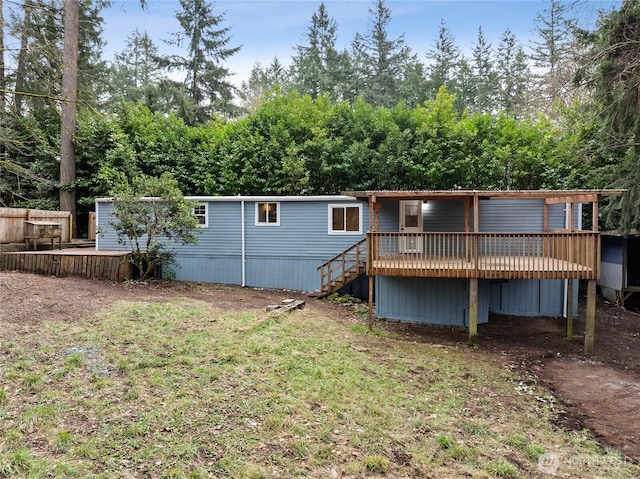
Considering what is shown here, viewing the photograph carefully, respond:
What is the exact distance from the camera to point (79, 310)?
8.09m

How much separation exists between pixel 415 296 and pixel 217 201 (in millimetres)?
7512

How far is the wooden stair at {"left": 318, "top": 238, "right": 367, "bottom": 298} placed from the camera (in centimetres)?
1242

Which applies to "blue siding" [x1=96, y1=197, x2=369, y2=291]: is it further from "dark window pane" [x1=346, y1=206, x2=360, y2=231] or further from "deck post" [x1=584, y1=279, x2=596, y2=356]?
"deck post" [x1=584, y1=279, x2=596, y2=356]

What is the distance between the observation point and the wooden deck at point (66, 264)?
1168 cm

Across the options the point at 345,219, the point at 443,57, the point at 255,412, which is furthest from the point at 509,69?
the point at 255,412

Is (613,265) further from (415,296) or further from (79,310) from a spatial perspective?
(79,310)

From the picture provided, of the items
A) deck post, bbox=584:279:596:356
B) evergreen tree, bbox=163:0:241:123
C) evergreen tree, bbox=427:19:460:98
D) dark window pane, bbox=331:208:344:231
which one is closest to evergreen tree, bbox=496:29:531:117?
evergreen tree, bbox=427:19:460:98

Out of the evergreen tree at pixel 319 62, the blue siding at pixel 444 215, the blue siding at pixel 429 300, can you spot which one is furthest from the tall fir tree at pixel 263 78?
the blue siding at pixel 429 300

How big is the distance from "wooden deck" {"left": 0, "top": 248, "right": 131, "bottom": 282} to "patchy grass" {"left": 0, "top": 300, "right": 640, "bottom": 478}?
4876 mm

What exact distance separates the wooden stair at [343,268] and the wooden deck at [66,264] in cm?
613

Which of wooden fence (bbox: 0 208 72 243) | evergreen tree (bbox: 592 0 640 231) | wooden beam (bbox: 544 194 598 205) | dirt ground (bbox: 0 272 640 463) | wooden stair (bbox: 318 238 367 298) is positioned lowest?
dirt ground (bbox: 0 272 640 463)

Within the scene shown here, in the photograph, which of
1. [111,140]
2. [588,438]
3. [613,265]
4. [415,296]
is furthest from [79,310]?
[613,265]

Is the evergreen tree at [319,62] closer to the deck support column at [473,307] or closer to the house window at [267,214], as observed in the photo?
the house window at [267,214]

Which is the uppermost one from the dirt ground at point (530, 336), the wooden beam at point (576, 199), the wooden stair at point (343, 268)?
the wooden beam at point (576, 199)
